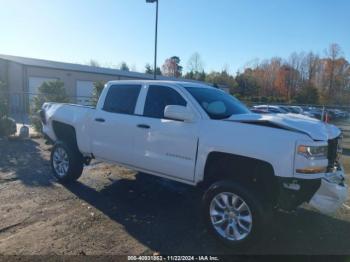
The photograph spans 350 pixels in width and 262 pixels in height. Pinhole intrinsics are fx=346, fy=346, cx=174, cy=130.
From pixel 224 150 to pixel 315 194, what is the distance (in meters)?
1.18

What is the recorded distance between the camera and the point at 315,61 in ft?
263

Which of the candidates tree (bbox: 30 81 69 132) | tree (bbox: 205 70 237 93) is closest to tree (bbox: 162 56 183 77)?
tree (bbox: 205 70 237 93)

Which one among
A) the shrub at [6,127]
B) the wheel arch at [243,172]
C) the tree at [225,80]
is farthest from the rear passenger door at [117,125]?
the tree at [225,80]

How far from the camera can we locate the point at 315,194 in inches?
161

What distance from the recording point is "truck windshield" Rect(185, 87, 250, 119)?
192 inches

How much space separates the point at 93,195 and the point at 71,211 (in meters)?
0.84

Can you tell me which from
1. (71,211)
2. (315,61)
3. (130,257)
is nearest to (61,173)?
(71,211)

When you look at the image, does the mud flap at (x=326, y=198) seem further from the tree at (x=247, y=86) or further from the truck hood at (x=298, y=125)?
the tree at (x=247, y=86)

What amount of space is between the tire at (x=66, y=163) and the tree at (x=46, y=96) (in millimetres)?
7097

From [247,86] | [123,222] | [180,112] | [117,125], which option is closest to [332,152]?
[180,112]

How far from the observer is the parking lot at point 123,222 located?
4.19m

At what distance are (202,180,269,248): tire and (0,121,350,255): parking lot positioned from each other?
0.57 feet

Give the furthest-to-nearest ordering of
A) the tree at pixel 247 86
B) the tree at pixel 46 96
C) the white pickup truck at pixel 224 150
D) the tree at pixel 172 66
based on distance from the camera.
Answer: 1. the tree at pixel 172 66
2. the tree at pixel 247 86
3. the tree at pixel 46 96
4. the white pickup truck at pixel 224 150

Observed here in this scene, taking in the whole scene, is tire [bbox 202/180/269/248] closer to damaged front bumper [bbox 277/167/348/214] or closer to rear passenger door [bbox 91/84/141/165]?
damaged front bumper [bbox 277/167/348/214]
